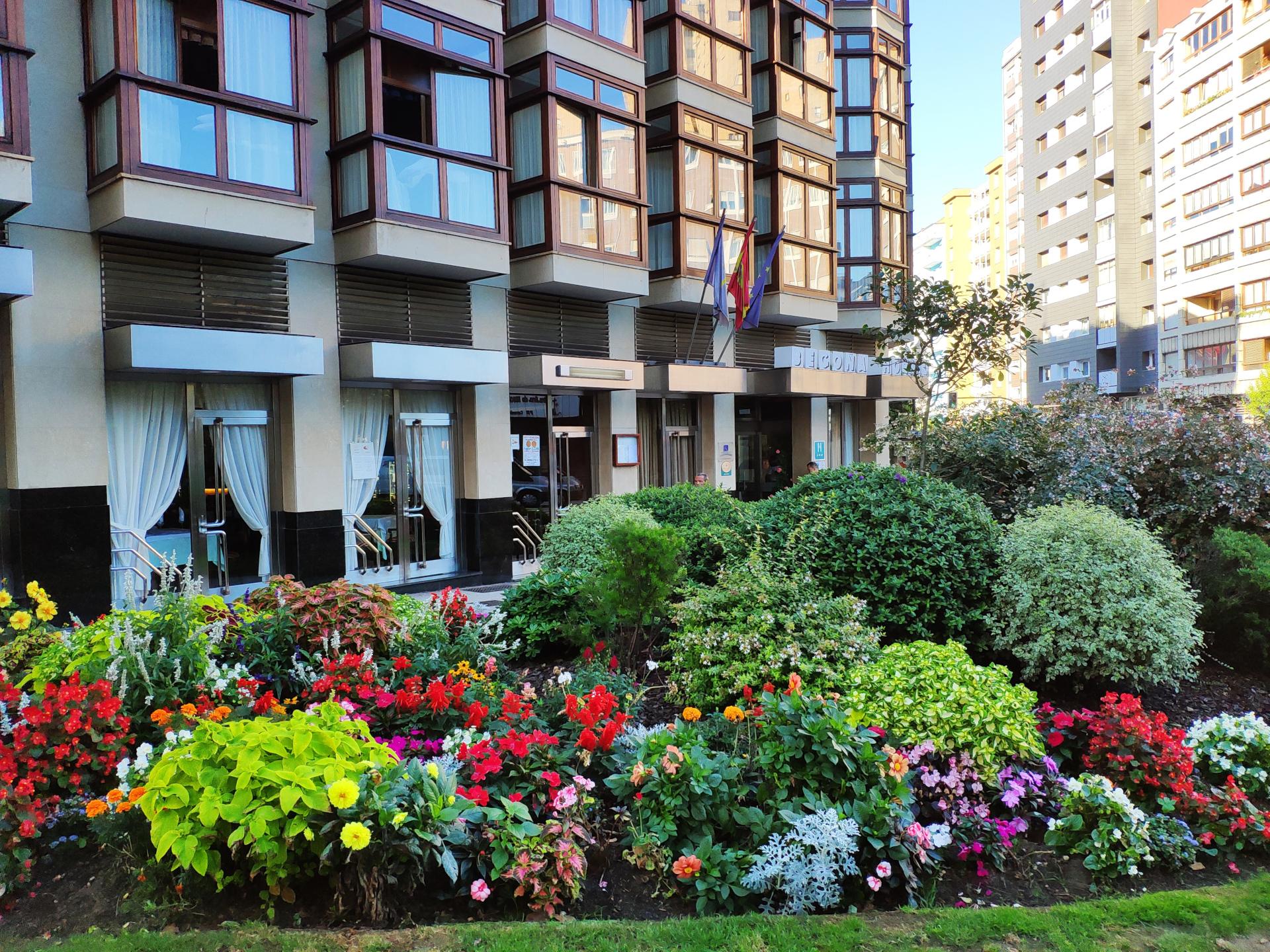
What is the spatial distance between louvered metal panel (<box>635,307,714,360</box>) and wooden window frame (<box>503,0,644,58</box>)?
4.82 m

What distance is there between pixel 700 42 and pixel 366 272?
9.55 meters

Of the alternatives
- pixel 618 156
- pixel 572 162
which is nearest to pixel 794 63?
pixel 618 156

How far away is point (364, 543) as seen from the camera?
44.6 feet

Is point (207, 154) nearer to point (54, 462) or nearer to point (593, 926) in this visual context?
point (54, 462)

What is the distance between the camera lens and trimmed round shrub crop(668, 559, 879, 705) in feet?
18.7

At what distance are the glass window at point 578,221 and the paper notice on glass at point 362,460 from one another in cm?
466

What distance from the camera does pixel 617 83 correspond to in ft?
52.8

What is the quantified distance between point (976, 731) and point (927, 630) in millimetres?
2122

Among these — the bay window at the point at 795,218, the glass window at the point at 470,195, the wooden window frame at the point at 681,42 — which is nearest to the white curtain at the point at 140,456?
the glass window at the point at 470,195

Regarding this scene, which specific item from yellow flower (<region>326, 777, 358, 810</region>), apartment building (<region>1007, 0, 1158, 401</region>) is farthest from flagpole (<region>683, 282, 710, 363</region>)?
apartment building (<region>1007, 0, 1158, 401</region>)

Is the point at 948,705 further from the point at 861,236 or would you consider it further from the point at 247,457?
the point at 861,236

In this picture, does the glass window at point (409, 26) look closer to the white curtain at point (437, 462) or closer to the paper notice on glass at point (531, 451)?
the white curtain at point (437, 462)

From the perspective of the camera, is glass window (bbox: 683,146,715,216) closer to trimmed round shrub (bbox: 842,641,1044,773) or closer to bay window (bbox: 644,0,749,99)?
bay window (bbox: 644,0,749,99)

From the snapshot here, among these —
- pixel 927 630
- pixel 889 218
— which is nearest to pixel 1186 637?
pixel 927 630
